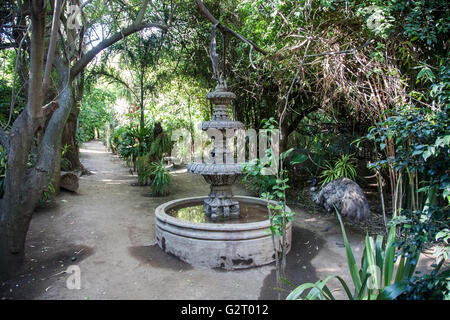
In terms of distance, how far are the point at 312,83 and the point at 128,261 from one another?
13.8ft

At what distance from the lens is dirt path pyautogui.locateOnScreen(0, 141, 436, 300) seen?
289 centimetres

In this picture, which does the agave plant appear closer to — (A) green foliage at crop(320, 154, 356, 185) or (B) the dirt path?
(B) the dirt path

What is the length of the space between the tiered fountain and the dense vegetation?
0.60m

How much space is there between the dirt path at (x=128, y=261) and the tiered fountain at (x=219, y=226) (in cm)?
13

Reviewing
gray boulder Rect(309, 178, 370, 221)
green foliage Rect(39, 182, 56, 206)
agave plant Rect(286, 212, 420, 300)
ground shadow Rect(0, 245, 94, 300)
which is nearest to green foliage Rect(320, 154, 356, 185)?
gray boulder Rect(309, 178, 370, 221)

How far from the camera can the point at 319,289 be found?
1.81 metres

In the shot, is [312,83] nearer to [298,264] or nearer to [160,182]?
[298,264]

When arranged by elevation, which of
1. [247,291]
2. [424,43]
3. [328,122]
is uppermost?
[424,43]

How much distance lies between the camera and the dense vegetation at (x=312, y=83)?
6.11ft

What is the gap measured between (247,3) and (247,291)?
398 cm

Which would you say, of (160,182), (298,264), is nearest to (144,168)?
(160,182)

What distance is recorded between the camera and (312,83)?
5453 millimetres
